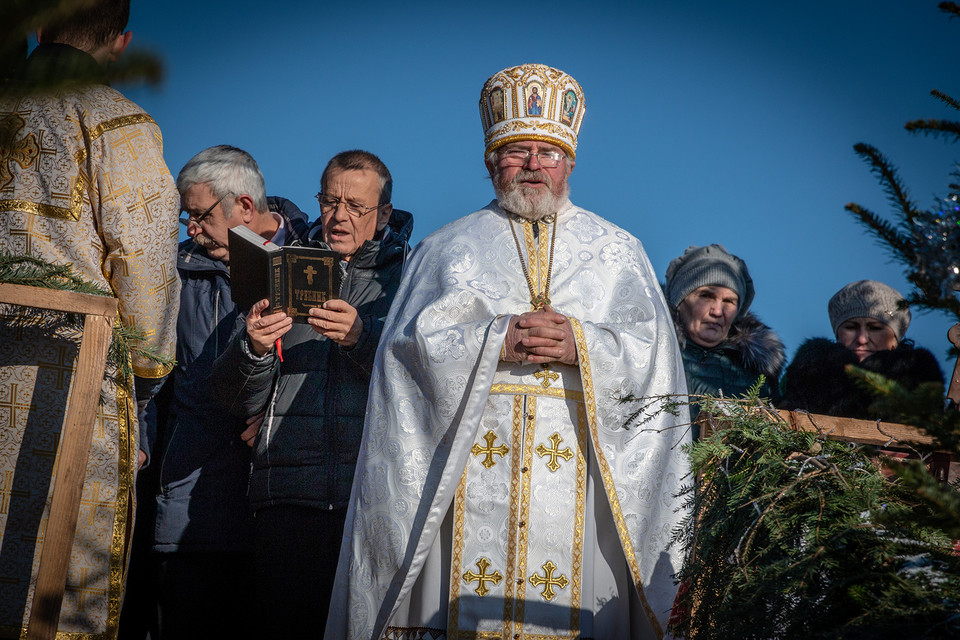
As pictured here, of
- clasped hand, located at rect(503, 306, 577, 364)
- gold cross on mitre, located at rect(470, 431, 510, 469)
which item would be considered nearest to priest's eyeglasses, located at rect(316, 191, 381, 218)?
clasped hand, located at rect(503, 306, 577, 364)

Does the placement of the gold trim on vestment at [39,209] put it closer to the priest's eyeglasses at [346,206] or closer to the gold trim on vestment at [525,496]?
the priest's eyeglasses at [346,206]

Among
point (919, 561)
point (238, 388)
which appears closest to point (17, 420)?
point (238, 388)

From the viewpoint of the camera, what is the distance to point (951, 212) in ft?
7.27

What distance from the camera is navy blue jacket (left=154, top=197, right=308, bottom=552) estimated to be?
16.5 ft

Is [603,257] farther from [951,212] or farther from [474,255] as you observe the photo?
[951,212]

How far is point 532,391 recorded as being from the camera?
4590 millimetres

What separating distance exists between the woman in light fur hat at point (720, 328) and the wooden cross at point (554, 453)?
154 centimetres

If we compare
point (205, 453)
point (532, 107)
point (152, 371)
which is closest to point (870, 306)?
point (532, 107)

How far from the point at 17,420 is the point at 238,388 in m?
1.21

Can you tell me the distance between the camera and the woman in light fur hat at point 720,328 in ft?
19.5

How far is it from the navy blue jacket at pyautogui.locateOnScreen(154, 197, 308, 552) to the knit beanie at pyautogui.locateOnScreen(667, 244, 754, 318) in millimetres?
2756

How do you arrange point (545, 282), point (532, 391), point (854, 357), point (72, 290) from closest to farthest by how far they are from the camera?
point (72, 290)
point (532, 391)
point (545, 282)
point (854, 357)

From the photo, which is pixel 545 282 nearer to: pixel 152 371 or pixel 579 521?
pixel 579 521

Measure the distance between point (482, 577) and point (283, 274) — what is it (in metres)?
1.65
